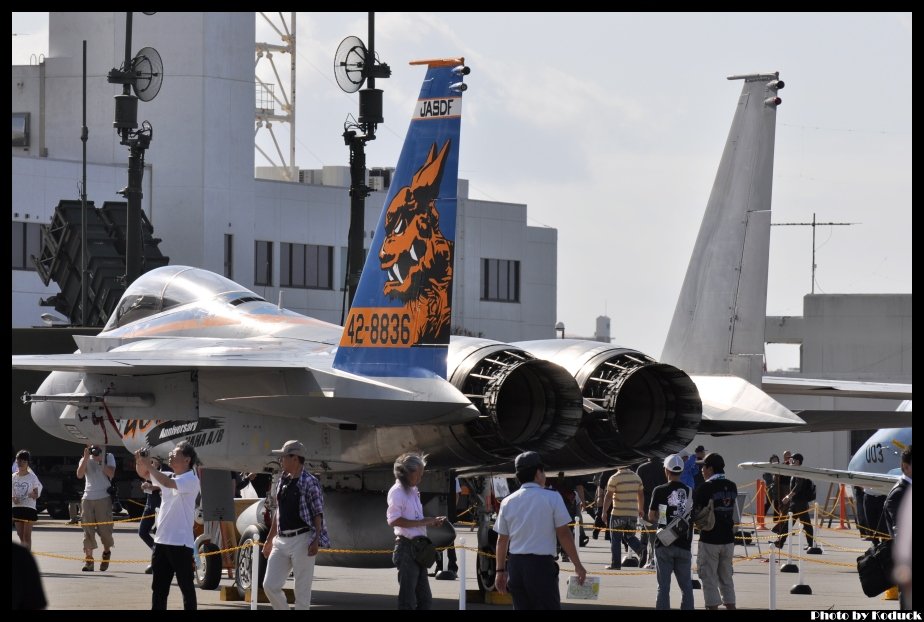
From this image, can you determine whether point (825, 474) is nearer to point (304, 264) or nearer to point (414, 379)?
point (414, 379)

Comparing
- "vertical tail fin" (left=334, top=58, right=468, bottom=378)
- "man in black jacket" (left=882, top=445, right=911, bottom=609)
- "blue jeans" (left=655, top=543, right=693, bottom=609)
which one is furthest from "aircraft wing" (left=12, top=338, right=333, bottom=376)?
"man in black jacket" (left=882, top=445, right=911, bottom=609)

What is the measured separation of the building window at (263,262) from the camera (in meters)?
48.7

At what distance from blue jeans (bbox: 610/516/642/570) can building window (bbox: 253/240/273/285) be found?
3171 cm

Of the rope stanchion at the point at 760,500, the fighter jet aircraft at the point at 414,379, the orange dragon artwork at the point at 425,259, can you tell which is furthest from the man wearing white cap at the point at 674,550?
the rope stanchion at the point at 760,500

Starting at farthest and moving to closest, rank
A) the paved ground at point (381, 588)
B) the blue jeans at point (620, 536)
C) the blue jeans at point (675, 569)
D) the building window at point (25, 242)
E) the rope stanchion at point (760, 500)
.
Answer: the building window at point (25, 242)
the rope stanchion at point (760, 500)
the blue jeans at point (620, 536)
the paved ground at point (381, 588)
the blue jeans at point (675, 569)

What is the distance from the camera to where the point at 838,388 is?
1609 cm

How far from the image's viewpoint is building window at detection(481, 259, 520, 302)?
51625 millimetres

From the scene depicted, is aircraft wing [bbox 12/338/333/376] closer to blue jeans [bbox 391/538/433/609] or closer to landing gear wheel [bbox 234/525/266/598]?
landing gear wheel [bbox 234/525/266/598]

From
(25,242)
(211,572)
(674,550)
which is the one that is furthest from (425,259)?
(25,242)

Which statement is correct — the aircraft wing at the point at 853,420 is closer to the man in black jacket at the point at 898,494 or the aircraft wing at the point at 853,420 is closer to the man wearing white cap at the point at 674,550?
the man wearing white cap at the point at 674,550

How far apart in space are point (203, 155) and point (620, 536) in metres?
31.9

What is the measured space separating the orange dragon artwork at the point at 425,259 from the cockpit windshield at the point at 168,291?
3.55m
